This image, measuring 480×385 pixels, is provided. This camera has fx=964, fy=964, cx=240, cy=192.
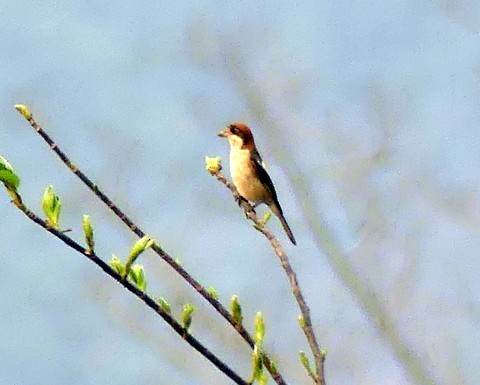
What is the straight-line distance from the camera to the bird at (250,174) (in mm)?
5773

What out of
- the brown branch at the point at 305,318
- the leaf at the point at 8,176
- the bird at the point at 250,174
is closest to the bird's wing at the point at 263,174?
the bird at the point at 250,174

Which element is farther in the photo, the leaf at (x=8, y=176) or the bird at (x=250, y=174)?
the bird at (x=250, y=174)

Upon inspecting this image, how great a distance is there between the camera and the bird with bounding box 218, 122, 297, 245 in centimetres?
577

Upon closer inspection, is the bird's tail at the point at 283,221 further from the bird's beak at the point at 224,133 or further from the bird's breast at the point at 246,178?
the bird's beak at the point at 224,133

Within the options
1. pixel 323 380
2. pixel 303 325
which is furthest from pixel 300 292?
pixel 323 380

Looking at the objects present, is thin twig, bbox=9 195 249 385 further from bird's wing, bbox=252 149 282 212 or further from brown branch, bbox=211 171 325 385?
bird's wing, bbox=252 149 282 212

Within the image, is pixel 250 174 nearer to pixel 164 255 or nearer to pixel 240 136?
pixel 240 136

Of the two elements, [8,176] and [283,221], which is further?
[283,221]

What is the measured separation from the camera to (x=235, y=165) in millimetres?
5875

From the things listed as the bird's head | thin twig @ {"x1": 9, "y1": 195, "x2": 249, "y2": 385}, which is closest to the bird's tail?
the bird's head

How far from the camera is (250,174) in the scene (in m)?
5.84

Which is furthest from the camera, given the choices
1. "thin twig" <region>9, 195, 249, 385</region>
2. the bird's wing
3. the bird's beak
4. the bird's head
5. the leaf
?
the bird's wing

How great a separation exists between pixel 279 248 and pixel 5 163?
1.69 ft

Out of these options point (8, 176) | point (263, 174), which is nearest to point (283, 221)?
point (263, 174)
